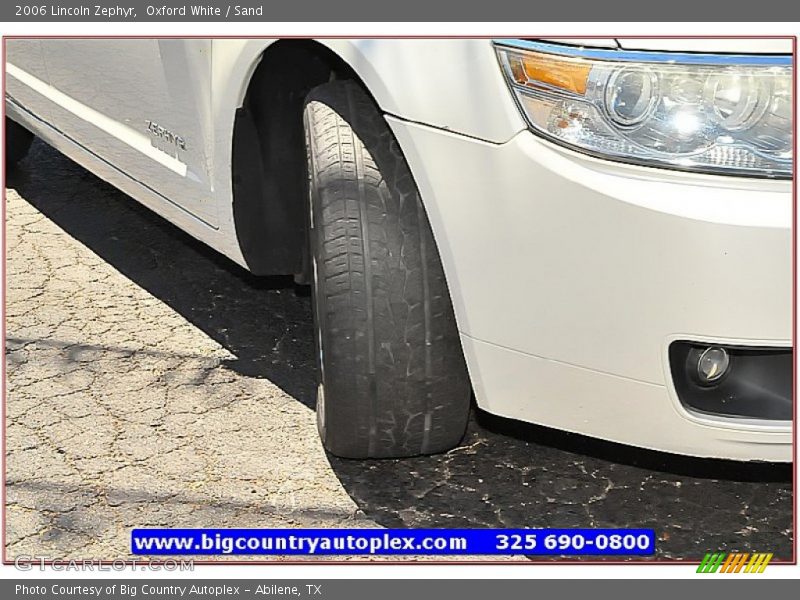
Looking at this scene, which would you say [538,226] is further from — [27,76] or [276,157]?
[27,76]

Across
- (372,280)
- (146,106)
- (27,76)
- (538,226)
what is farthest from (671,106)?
(27,76)

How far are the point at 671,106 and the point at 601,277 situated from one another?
1.15ft

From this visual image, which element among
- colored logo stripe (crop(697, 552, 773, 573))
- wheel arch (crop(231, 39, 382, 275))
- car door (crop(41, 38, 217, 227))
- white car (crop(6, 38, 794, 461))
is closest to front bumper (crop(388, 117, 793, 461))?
white car (crop(6, 38, 794, 461))

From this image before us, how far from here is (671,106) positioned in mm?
2488

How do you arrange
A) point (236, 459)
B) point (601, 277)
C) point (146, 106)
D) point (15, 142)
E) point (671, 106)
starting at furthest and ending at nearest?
1. point (15, 142)
2. point (146, 106)
3. point (236, 459)
4. point (601, 277)
5. point (671, 106)

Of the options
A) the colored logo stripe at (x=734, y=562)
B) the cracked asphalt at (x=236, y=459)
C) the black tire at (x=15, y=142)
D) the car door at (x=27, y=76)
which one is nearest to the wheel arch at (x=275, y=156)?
the cracked asphalt at (x=236, y=459)

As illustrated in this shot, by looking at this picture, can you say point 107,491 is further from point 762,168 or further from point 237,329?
point 762,168

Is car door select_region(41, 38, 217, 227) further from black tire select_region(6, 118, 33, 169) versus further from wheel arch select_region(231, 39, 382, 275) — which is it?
black tire select_region(6, 118, 33, 169)

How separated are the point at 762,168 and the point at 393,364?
3.16 ft

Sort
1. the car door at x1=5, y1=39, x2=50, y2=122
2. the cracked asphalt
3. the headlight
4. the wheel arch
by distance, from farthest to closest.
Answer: the car door at x1=5, y1=39, x2=50, y2=122, the wheel arch, the cracked asphalt, the headlight

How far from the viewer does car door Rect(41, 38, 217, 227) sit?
3.38 meters

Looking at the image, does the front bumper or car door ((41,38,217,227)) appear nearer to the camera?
the front bumper

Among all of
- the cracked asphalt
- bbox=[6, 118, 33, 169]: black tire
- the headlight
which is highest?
the headlight

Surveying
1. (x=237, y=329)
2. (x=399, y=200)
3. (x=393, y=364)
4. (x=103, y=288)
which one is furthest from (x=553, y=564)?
(x=103, y=288)
